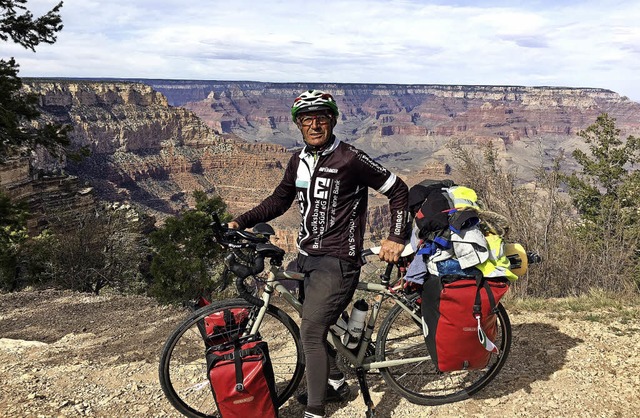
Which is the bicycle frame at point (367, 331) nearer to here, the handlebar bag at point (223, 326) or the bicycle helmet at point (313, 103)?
the handlebar bag at point (223, 326)

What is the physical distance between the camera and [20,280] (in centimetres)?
1728

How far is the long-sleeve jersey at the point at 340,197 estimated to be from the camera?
3.15 meters

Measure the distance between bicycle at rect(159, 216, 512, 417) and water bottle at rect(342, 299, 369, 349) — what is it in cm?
5

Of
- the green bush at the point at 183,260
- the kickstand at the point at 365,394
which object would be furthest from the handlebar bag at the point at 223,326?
the green bush at the point at 183,260

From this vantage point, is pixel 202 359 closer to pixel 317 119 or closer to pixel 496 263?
pixel 317 119

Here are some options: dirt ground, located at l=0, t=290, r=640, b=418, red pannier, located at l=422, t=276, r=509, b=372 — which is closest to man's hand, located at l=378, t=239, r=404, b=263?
red pannier, located at l=422, t=276, r=509, b=372

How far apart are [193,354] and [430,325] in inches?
85.9

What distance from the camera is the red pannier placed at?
319cm

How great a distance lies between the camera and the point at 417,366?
12.6ft

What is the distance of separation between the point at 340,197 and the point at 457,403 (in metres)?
2.24

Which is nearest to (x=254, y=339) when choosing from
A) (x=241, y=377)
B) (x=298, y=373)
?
(x=241, y=377)

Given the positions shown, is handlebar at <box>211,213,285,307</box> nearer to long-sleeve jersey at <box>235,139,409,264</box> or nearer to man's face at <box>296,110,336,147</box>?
long-sleeve jersey at <box>235,139,409,264</box>

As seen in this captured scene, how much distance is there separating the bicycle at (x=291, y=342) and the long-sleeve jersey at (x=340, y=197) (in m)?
0.27

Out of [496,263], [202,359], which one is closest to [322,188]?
Result: [496,263]
